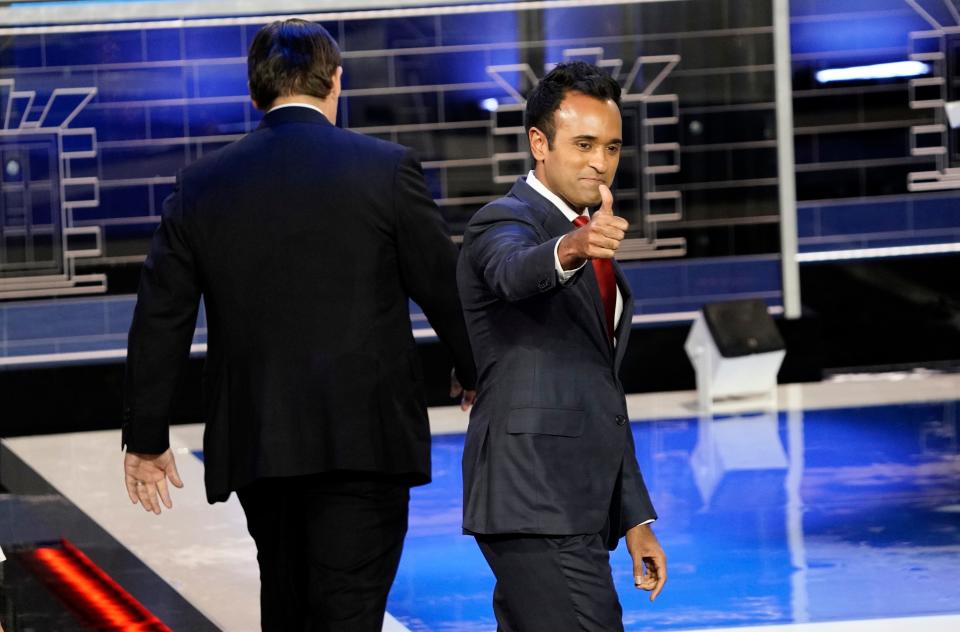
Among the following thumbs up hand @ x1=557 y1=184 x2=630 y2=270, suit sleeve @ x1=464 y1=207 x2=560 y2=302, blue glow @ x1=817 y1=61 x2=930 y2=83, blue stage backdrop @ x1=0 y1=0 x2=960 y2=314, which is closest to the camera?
thumbs up hand @ x1=557 y1=184 x2=630 y2=270

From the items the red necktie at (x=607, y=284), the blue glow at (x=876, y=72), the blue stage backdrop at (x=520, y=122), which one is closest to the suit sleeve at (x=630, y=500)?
the red necktie at (x=607, y=284)

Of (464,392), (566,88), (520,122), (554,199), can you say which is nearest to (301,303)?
(464,392)

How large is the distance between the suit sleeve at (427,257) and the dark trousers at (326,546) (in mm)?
304

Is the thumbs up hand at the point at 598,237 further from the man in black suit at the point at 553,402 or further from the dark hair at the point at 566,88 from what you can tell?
the dark hair at the point at 566,88

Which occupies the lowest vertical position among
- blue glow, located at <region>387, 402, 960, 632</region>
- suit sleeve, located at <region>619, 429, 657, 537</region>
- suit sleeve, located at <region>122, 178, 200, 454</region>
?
blue glow, located at <region>387, 402, 960, 632</region>

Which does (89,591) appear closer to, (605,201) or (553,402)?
(553,402)

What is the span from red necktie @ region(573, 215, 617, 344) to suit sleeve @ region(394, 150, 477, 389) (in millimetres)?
385

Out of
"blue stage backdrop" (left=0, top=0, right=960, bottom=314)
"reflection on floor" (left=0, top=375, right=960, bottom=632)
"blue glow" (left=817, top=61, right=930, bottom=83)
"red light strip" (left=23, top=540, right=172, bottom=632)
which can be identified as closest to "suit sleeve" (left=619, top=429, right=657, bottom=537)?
"reflection on floor" (left=0, top=375, right=960, bottom=632)

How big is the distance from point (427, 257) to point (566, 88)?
1.62 feet

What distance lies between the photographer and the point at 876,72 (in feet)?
32.0

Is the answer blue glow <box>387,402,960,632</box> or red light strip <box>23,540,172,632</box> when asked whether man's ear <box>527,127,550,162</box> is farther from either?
red light strip <box>23,540,172,632</box>

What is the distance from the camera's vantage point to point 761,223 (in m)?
9.81

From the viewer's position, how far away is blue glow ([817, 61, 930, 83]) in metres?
9.73

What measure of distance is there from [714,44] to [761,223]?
1.14m
